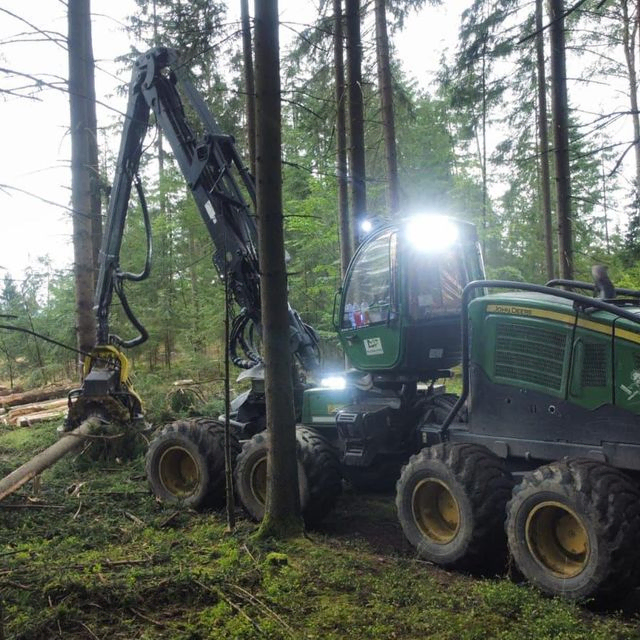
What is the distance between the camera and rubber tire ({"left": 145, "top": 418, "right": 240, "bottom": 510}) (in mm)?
6551

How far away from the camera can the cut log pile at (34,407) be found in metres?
11.5

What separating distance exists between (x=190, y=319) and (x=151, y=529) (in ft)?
37.9

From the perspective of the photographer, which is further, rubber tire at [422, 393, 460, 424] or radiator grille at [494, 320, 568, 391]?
rubber tire at [422, 393, 460, 424]

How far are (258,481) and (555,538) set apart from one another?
9.82 ft

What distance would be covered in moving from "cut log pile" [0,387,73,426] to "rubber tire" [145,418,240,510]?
5.20 meters

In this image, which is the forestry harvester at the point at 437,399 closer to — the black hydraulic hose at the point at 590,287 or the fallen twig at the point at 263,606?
the black hydraulic hose at the point at 590,287

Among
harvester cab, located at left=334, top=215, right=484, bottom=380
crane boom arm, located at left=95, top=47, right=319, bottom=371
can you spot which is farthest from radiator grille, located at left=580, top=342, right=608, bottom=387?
crane boom arm, located at left=95, top=47, right=319, bottom=371

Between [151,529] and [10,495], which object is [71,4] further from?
[151,529]

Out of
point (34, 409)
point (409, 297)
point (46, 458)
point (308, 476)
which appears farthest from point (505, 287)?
point (34, 409)

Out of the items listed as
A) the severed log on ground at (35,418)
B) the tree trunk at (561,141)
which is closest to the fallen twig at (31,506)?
the severed log on ground at (35,418)

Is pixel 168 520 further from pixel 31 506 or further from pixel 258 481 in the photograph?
pixel 31 506

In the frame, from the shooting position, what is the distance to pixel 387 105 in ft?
40.1

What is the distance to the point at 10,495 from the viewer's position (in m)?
6.54

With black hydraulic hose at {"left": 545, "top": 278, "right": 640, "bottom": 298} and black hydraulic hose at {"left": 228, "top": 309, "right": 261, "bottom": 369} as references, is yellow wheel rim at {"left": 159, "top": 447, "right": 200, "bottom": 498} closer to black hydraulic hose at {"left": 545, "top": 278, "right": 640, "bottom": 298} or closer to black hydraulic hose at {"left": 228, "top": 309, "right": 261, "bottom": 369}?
black hydraulic hose at {"left": 228, "top": 309, "right": 261, "bottom": 369}
